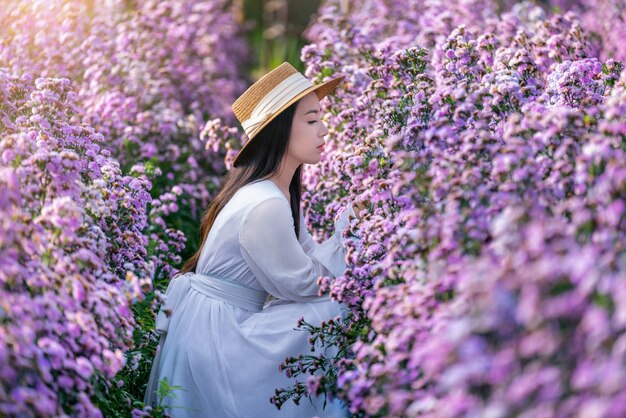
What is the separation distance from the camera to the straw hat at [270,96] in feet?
14.3

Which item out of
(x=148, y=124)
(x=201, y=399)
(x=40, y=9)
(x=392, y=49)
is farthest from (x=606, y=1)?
(x=201, y=399)

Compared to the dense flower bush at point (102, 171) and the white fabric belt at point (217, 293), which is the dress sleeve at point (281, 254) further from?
the dense flower bush at point (102, 171)

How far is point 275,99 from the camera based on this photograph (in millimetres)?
4391

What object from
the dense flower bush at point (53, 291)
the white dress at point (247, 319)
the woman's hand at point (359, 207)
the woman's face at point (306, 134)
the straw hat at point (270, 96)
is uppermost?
the dense flower bush at point (53, 291)

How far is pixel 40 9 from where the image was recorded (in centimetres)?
650

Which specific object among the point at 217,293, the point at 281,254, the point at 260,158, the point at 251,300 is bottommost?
the point at 251,300

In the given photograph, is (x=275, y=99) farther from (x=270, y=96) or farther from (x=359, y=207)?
(x=359, y=207)

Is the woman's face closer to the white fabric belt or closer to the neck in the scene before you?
the neck

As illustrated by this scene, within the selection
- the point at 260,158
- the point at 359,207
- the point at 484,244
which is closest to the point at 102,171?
the point at 260,158

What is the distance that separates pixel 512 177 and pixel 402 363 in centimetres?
77

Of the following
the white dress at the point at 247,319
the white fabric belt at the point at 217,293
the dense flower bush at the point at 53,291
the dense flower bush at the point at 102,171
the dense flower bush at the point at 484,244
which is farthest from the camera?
the white fabric belt at the point at 217,293

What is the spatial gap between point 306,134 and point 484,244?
5.50 ft

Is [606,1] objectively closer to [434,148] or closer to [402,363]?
[434,148]

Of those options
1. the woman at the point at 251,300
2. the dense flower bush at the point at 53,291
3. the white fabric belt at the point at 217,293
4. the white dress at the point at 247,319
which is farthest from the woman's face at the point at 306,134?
the dense flower bush at the point at 53,291
